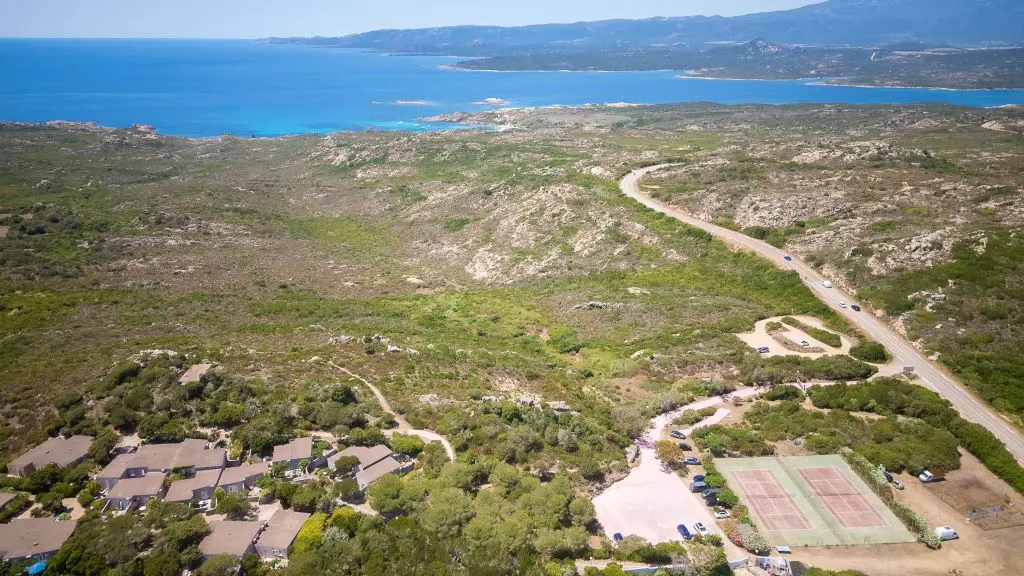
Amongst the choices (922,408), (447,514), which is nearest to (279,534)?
(447,514)

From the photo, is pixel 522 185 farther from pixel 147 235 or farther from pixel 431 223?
pixel 147 235

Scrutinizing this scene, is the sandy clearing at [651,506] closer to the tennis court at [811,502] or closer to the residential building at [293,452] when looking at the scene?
the tennis court at [811,502]

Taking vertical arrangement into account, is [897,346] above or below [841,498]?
above

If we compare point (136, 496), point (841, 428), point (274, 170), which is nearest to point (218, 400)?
point (136, 496)

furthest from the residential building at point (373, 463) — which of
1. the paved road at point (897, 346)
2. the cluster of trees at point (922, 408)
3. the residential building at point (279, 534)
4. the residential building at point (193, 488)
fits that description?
the paved road at point (897, 346)

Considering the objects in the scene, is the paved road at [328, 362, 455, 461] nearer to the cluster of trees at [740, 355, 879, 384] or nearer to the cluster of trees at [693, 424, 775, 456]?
the cluster of trees at [693, 424, 775, 456]

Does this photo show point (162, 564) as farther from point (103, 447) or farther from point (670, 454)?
point (670, 454)
